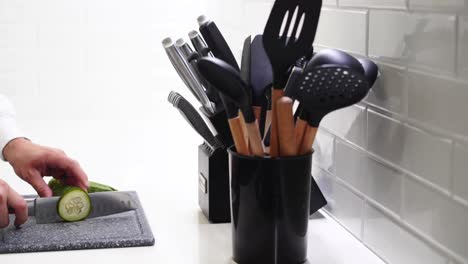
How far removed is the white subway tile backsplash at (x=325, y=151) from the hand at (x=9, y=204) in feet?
1.72

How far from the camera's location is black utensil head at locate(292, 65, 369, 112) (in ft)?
3.27

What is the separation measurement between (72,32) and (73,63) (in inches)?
3.5

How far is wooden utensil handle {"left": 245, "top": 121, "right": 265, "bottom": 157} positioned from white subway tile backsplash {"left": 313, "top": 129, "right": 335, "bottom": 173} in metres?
0.31

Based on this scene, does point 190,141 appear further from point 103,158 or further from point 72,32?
point 72,32

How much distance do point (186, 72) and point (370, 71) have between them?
12.6 inches

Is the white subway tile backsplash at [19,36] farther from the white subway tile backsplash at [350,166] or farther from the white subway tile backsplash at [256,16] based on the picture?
the white subway tile backsplash at [350,166]

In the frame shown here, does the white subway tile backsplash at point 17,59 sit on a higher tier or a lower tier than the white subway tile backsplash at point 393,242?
higher

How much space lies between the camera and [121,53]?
92.9 inches

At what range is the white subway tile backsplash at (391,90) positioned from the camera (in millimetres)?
1094

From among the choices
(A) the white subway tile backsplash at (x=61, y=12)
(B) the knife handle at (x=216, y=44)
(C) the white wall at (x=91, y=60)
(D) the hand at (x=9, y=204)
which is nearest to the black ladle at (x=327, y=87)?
(B) the knife handle at (x=216, y=44)

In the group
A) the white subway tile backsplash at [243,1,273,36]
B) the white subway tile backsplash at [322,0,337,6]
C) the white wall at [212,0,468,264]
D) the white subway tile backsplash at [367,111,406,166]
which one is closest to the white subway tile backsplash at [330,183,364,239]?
the white wall at [212,0,468,264]

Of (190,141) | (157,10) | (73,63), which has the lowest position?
(190,141)

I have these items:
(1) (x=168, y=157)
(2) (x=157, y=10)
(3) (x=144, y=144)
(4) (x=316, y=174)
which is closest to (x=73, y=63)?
(2) (x=157, y=10)

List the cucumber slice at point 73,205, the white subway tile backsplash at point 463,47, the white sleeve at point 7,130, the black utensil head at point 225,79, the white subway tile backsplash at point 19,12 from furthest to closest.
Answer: the white subway tile backsplash at point 19,12 < the white sleeve at point 7,130 < the cucumber slice at point 73,205 < the black utensil head at point 225,79 < the white subway tile backsplash at point 463,47
